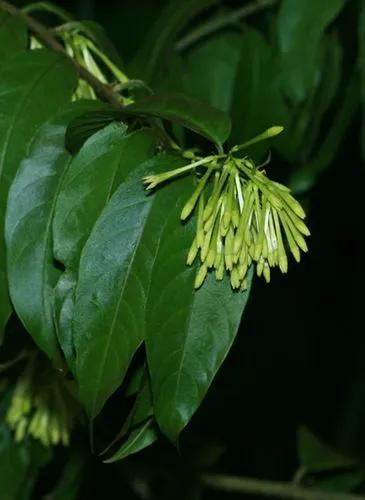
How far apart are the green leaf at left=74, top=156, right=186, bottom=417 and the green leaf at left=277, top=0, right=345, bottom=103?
72 cm

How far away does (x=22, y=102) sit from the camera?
1.19m

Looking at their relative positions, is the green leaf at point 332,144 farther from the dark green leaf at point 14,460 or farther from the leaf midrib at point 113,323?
the leaf midrib at point 113,323

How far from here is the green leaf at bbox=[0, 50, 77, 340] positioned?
1169 millimetres

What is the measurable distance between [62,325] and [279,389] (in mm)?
2909

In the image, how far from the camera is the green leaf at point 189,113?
1.02 m

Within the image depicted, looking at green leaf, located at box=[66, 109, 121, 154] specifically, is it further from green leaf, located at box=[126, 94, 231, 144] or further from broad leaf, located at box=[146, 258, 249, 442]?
broad leaf, located at box=[146, 258, 249, 442]

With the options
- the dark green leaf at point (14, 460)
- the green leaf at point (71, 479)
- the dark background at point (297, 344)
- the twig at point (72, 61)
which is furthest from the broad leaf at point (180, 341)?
the dark background at point (297, 344)

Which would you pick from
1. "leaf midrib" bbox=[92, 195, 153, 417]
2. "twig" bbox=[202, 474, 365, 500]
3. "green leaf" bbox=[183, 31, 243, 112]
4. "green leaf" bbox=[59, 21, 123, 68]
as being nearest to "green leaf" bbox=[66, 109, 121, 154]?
"leaf midrib" bbox=[92, 195, 153, 417]

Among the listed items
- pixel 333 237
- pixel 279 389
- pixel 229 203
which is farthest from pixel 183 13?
pixel 279 389

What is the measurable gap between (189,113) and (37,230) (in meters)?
0.22

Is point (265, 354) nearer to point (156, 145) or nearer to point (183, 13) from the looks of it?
point (183, 13)

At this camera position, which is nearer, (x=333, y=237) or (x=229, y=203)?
(x=229, y=203)

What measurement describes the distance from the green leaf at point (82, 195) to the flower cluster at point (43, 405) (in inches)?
22.2

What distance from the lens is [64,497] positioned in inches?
80.0
